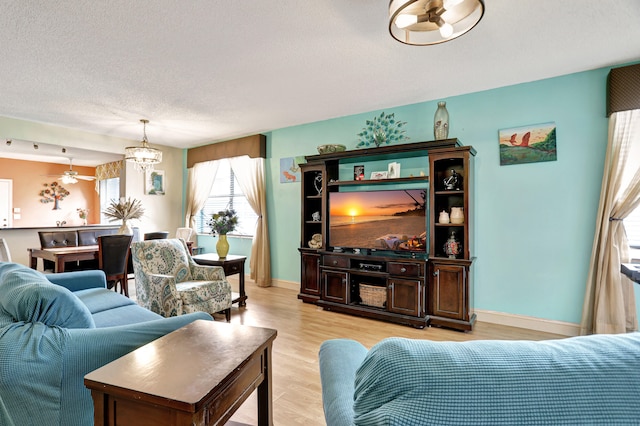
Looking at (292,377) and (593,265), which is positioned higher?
(593,265)

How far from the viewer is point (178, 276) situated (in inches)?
131

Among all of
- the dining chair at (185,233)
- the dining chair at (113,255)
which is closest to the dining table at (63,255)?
the dining chair at (113,255)

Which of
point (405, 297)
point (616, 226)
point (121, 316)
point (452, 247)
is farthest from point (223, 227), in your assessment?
point (616, 226)

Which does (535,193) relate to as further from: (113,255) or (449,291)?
(113,255)

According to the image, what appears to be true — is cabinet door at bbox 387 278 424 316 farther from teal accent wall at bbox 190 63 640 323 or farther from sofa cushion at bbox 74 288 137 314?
sofa cushion at bbox 74 288 137 314

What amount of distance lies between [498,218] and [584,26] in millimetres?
1817

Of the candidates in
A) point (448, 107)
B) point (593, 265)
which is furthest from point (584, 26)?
point (593, 265)

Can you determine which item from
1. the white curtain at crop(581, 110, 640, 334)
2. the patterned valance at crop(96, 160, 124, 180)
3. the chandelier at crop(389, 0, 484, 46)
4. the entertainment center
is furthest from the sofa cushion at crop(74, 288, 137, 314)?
the white curtain at crop(581, 110, 640, 334)

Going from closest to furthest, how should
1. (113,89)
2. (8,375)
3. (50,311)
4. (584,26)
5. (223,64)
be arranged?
(8,375), (50,311), (584,26), (223,64), (113,89)

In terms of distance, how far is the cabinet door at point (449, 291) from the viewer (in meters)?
3.14

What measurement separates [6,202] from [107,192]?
2.04 meters

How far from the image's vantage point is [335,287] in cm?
384

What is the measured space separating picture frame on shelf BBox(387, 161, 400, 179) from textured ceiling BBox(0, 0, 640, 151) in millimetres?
808

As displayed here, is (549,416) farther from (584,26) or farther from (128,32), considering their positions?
(128,32)
